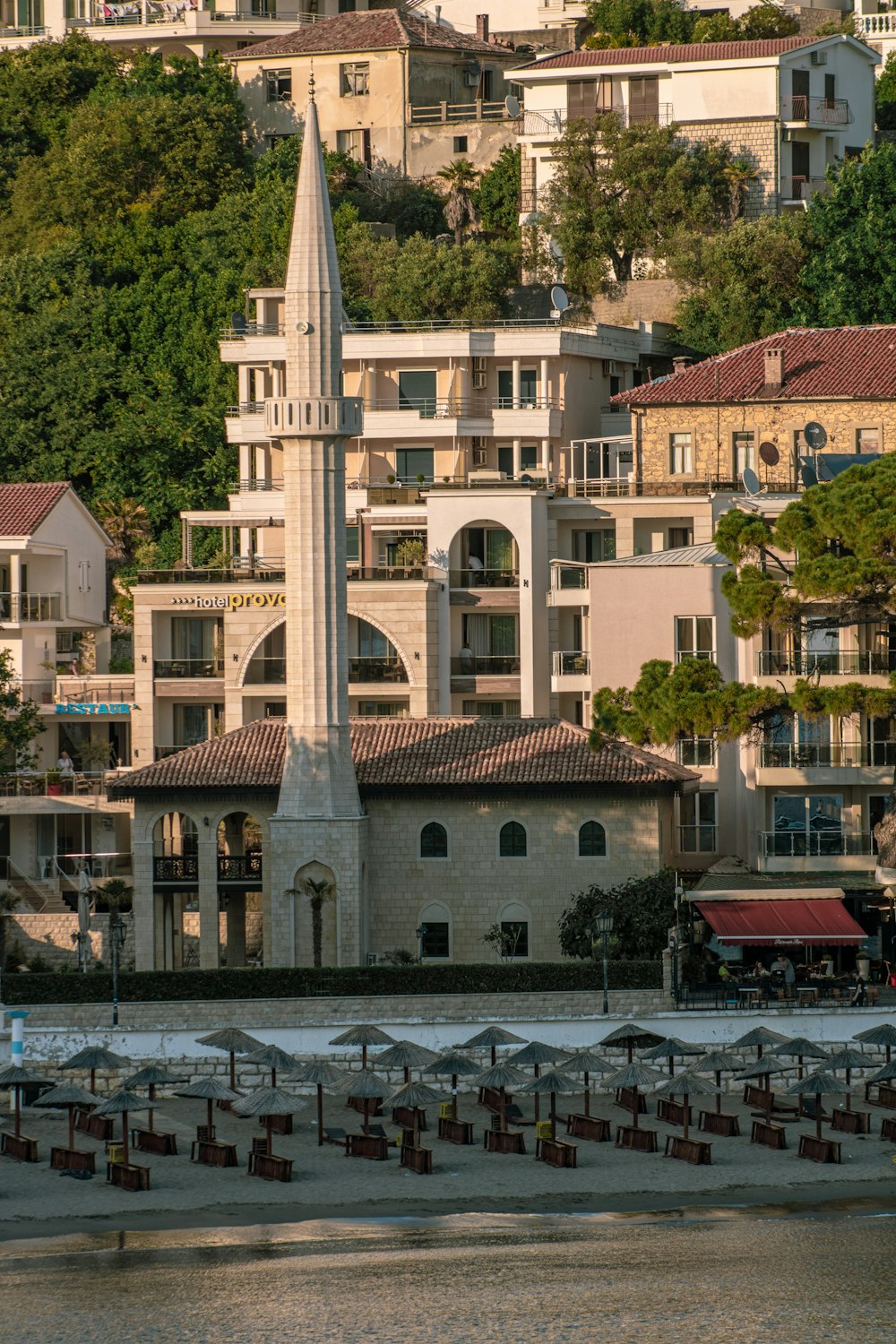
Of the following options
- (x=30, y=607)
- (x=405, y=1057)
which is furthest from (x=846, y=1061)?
(x=30, y=607)

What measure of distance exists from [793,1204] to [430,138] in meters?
61.6

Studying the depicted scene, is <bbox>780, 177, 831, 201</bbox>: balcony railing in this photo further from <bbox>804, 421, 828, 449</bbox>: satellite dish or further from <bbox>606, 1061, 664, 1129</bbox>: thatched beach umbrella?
<bbox>606, 1061, 664, 1129</bbox>: thatched beach umbrella

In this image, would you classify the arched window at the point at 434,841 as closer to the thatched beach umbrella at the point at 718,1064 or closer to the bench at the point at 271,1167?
the thatched beach umbrella at the point at 718,1064

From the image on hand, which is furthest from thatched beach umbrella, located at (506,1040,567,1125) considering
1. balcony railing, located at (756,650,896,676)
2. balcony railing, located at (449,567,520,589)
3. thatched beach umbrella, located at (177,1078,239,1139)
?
balcony railing, located at (449,567,520,589)

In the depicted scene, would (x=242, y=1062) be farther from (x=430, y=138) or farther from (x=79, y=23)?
(x=79, y=23)

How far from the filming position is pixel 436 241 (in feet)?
315

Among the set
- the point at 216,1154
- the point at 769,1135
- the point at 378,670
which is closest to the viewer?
the point at 216,1154

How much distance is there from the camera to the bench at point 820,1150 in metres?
52.6

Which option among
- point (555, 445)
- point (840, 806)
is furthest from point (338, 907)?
point (555, 445)

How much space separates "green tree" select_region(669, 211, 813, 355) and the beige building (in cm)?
1574

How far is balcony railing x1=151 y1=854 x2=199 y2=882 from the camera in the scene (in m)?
66.1

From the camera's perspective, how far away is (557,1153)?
5250cm

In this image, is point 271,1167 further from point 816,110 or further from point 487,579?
point 816,110

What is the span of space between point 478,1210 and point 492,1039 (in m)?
7.63
